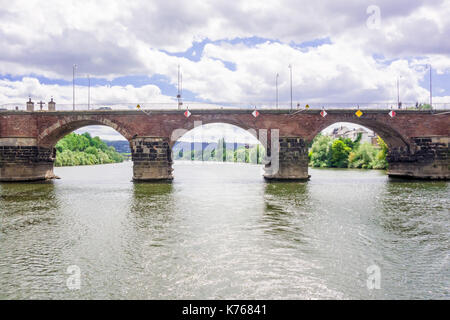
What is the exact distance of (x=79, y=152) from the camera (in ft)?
330

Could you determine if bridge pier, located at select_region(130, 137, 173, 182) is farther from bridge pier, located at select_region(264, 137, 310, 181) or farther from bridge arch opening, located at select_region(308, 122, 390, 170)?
bridge arch opening, located at select_region(308, 122, 390, 170)

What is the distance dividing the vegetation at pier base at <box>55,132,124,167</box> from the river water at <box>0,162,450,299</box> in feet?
Result: 239

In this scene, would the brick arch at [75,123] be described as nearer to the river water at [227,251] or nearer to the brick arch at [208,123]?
the brick arch at [208,123]

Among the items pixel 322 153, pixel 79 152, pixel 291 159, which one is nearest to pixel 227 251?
pixel 291 159

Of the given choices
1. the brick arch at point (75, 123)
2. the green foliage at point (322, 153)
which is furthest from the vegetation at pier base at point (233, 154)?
the brick arch at point (75, 123)

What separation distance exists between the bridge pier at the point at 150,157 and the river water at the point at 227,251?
1548 cm

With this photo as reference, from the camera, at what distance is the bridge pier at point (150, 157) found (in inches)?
1339

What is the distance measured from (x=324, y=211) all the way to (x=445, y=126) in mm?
26746

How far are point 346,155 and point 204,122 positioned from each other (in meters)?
41.2

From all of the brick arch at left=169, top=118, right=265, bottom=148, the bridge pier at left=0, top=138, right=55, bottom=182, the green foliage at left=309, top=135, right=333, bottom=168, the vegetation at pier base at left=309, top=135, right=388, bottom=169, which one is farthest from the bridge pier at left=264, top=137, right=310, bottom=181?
the green foliage at left=309, top=135, right=333, bottom=168

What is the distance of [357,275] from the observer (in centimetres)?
795

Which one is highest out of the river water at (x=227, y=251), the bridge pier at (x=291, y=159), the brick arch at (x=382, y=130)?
the brick arch at (x=382, y=130)
